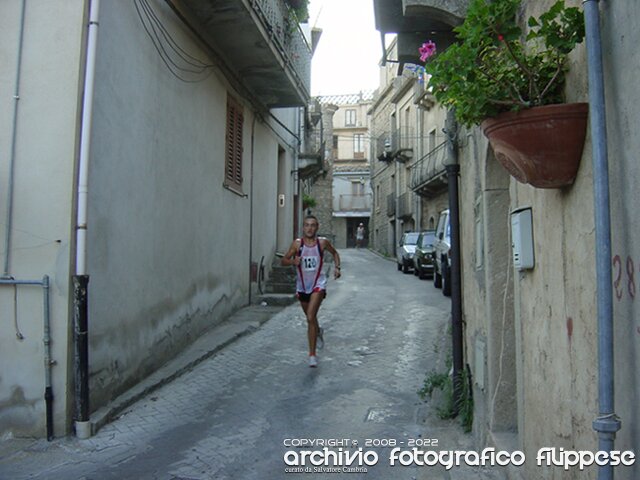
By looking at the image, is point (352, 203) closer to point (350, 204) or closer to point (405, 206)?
point (350, 204)

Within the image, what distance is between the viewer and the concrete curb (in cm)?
533

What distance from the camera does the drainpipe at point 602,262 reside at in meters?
1.91

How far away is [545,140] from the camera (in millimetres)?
2354

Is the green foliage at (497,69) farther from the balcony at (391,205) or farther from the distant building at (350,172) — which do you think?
the distant building at (350,172)

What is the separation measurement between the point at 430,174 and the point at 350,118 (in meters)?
26.3

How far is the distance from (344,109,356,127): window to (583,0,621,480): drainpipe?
164 feet

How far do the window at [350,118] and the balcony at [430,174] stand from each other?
2106 cm

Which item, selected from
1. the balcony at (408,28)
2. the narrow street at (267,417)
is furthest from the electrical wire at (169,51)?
the narrow street at (267,417)

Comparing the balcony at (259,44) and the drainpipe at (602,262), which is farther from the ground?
the balcony at (259,44)

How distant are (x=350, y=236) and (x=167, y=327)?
44.2m

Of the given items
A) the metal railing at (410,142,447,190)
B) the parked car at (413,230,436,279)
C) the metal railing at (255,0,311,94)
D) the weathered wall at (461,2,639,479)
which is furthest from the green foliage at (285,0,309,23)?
the metal railing at (410,142,447,190)

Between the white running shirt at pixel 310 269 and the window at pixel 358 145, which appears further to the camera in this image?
the window at pixel 358 145

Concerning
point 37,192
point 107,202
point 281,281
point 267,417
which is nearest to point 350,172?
point 281,281

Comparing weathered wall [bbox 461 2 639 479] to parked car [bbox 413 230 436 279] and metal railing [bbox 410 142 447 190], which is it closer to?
parked car [bbox 413 230 436 279]
